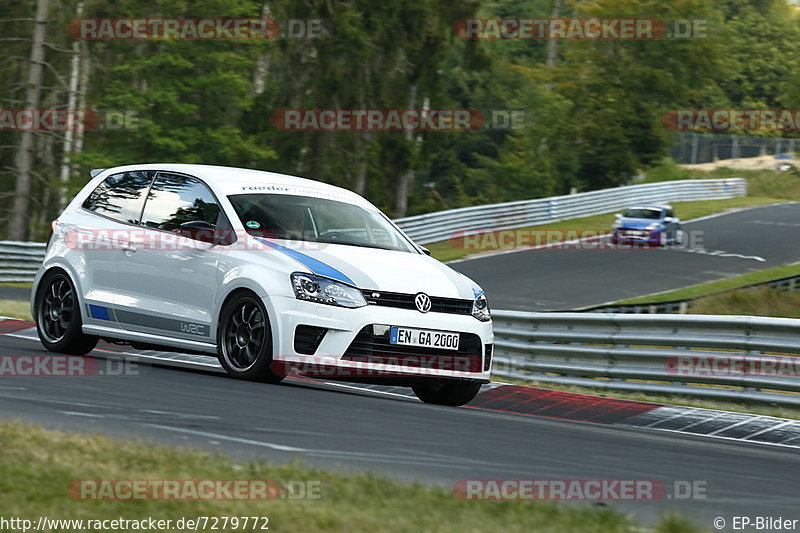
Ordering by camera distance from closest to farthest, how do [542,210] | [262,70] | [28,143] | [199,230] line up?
1. [199,230]
2. [542,210]
3. [28,143]
4. [262,70]

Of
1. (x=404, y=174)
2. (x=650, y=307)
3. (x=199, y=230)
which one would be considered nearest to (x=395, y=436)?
(x=199, y=230)

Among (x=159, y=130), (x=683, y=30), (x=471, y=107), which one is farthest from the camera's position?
(x=471, y=107)

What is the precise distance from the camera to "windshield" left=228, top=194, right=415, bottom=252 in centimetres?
970

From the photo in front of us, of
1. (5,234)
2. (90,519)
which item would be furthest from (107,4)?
(90,519)

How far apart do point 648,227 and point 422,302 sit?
27.6 meters

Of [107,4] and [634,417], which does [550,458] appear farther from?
[107,4]

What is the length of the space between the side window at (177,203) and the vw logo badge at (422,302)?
187cm

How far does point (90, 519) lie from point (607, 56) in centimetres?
6069

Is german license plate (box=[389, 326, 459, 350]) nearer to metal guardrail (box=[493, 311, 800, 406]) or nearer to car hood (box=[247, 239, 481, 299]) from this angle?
car hood (box=[247, 239, 481, 299])

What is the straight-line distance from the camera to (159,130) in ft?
144

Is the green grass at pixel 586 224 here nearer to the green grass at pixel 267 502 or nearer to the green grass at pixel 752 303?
the green grass at pixel 752 303

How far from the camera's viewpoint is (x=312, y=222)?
9930 millimetres

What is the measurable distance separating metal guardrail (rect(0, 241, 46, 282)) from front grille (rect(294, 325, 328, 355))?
21224 mm

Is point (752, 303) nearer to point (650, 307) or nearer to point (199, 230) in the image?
point (650, 307)
